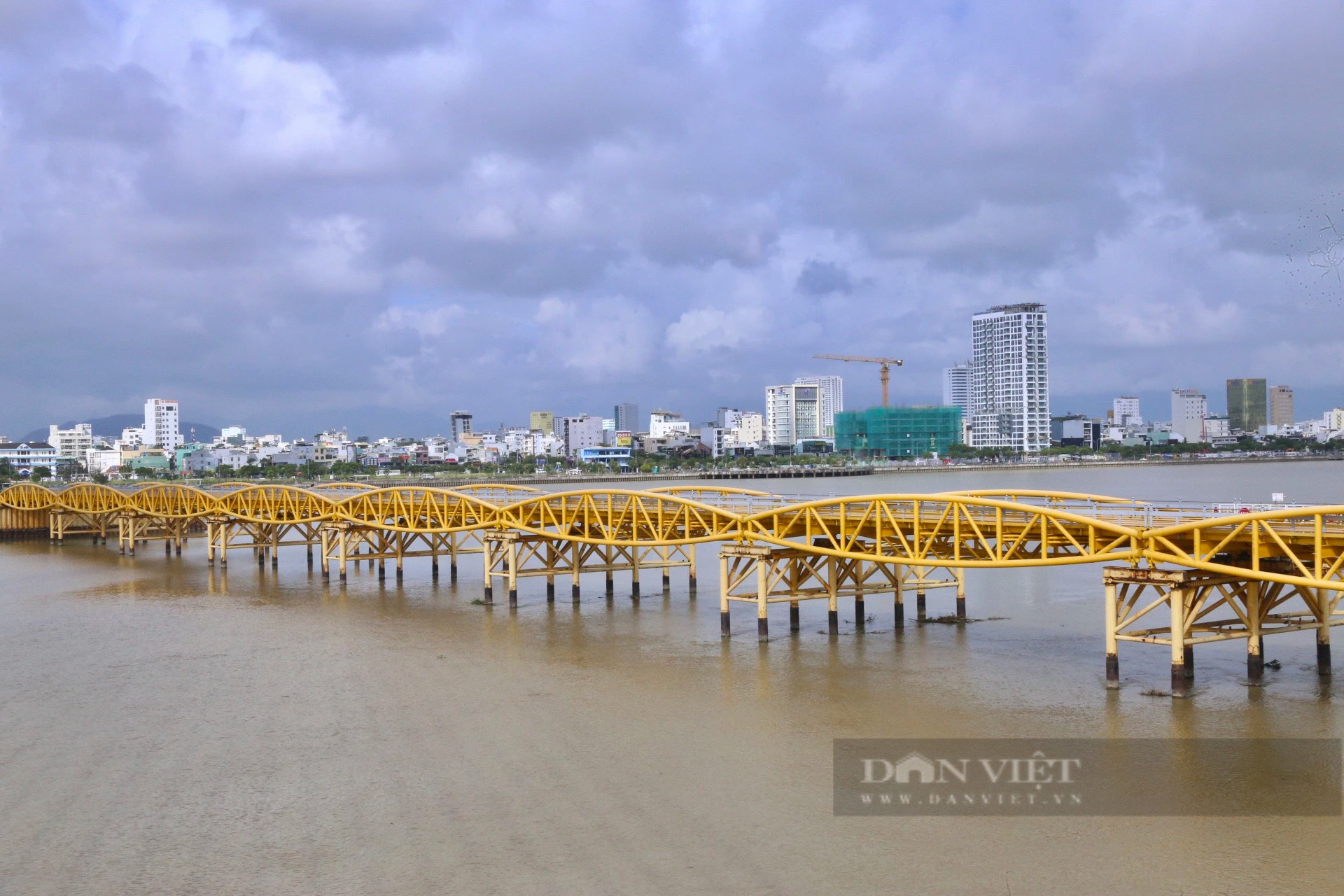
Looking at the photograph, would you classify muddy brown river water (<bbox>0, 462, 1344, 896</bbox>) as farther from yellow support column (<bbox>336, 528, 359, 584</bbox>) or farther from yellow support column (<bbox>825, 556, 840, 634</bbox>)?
yellow support column (<bbox>336, 528, 359, 584</bbox>)

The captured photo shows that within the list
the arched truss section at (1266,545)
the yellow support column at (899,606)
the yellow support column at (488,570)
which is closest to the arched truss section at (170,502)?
the yellow support column at (488,570)

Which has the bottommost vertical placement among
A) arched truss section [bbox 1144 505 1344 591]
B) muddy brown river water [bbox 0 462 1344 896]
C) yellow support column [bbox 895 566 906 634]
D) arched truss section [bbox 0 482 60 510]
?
muddy brown river water [bbox 0 462 1344 896]

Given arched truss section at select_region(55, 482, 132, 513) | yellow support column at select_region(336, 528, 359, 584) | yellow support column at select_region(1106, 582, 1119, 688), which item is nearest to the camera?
yellow support column at select_region(1106, 582, 1119, 688)

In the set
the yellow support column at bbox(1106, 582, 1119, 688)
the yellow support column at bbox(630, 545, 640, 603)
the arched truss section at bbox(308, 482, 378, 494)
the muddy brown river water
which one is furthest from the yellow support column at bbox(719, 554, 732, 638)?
the arched truss section at bbox(308, 482, 378, 494)

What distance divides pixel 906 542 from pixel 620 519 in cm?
1289

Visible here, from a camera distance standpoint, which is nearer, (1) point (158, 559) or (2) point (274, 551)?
(2) point (274, 551)

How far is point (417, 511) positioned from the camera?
2066 inches

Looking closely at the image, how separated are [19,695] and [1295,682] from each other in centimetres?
3261

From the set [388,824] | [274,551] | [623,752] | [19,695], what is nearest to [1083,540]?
[623,752]

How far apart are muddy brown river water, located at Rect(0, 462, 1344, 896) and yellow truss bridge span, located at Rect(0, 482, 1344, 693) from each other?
156 cm

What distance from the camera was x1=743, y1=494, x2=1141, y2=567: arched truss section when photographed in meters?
27.0

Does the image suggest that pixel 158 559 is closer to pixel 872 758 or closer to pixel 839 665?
pixel 839 665

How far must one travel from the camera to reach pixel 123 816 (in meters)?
20.7

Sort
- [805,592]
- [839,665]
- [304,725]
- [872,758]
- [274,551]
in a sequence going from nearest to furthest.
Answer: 1. [872,758]
2. [304,725]
3. [839,665]
4. [805,592]
5. [274,551]
